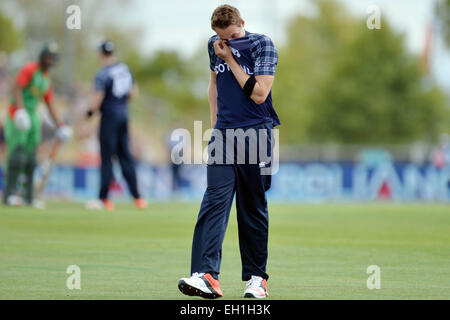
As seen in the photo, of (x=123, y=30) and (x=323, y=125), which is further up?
(x=123, y=30)

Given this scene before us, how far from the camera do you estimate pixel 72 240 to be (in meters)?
10.4

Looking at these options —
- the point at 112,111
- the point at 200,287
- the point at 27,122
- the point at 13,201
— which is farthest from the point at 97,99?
the point at 200,287

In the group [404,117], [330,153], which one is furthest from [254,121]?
[404,117]

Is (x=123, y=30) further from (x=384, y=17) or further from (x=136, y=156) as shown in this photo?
(x=136, y=156)

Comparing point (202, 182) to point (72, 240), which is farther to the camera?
point (202, 182)

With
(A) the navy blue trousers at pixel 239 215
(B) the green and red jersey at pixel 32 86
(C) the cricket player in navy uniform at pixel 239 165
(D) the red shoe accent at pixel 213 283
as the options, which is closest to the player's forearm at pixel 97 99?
(B) the green and red jersey at pixel 32 86

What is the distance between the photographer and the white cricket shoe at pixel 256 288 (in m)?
6.54

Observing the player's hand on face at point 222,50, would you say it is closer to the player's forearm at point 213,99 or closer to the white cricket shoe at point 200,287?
the player's forearm at point 213,99

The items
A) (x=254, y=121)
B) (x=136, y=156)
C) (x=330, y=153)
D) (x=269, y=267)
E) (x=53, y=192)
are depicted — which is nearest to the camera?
(x=254, y=121)

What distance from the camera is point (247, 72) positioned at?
6.79m

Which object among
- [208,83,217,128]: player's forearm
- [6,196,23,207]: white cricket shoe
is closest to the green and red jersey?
[6,196,23,207]: white cricket shoe

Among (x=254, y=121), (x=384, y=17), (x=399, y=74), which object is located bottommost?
(x=254, y=121)

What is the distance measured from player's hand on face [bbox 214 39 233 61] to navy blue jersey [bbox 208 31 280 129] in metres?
0.07
